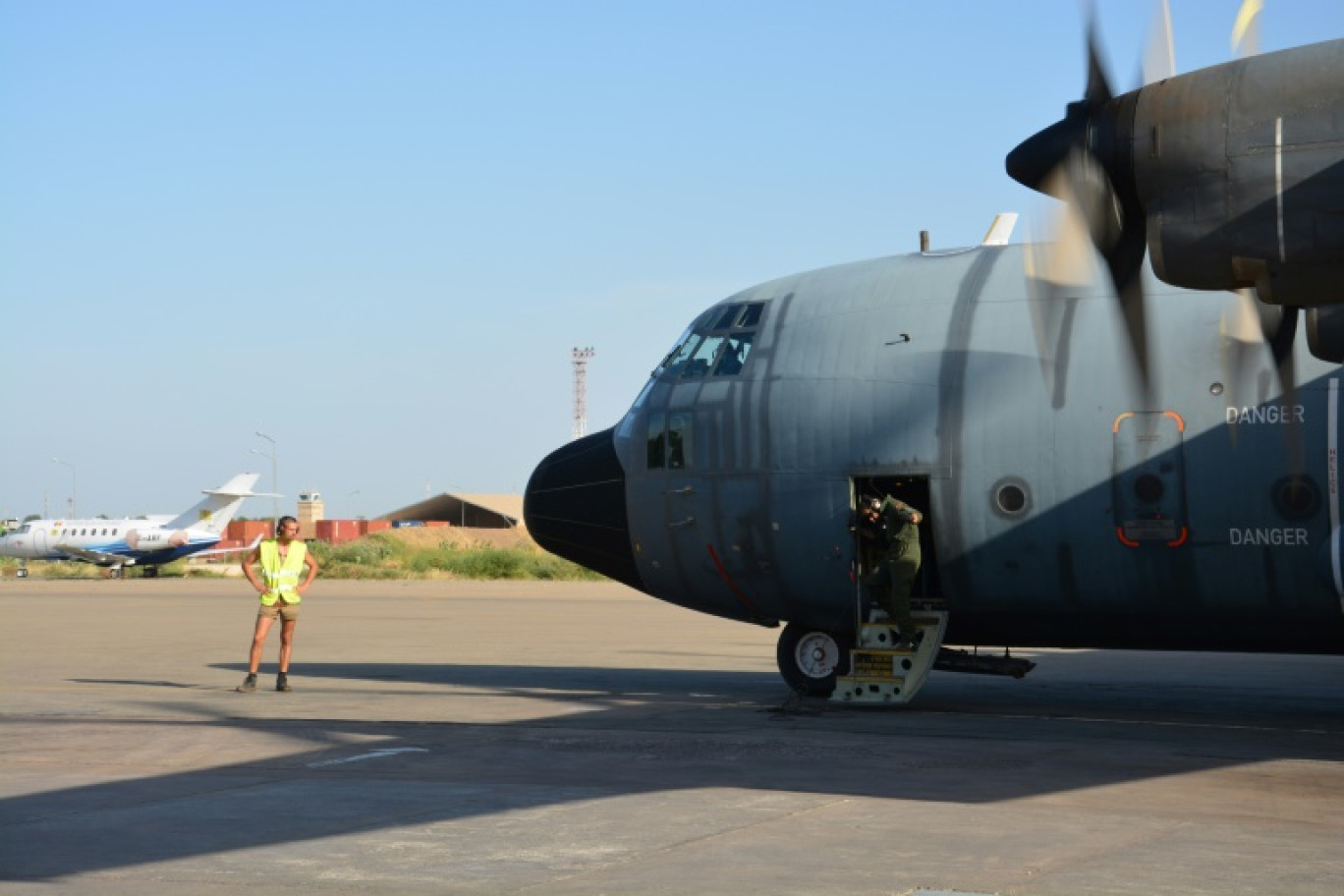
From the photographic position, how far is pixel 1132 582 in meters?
16.0

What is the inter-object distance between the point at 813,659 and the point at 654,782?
6.33 metres

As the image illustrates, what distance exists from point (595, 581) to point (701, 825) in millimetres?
59280

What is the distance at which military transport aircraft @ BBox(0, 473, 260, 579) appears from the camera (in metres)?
81.4

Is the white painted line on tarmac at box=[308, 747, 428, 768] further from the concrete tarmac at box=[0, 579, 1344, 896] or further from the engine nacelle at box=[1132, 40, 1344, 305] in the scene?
the engine nacelle at box=[1132, 40, 1344, 305]

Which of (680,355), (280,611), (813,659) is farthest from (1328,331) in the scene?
(280,611)

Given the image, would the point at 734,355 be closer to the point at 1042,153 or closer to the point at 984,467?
the point at 984,467

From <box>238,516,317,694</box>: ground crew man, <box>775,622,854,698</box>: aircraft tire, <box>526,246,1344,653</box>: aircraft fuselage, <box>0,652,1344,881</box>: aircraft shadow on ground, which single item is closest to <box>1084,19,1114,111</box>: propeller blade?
<box>0,652,1344,881</box>: aircraft shadow on ground

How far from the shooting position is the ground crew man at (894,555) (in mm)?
16672

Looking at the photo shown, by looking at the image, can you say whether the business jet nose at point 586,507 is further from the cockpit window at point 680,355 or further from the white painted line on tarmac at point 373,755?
the white painted line on tarmac at point 373,755

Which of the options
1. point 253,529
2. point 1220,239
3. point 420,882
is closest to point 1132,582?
point 1220,239

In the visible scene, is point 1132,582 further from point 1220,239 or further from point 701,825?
point 1220,239

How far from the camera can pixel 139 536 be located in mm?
81188

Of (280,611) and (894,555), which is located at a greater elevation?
(894,555)

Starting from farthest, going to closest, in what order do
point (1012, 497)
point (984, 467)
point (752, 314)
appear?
1. point (752, 314)
2. point (984, 467)
3. point (1012, 497)
